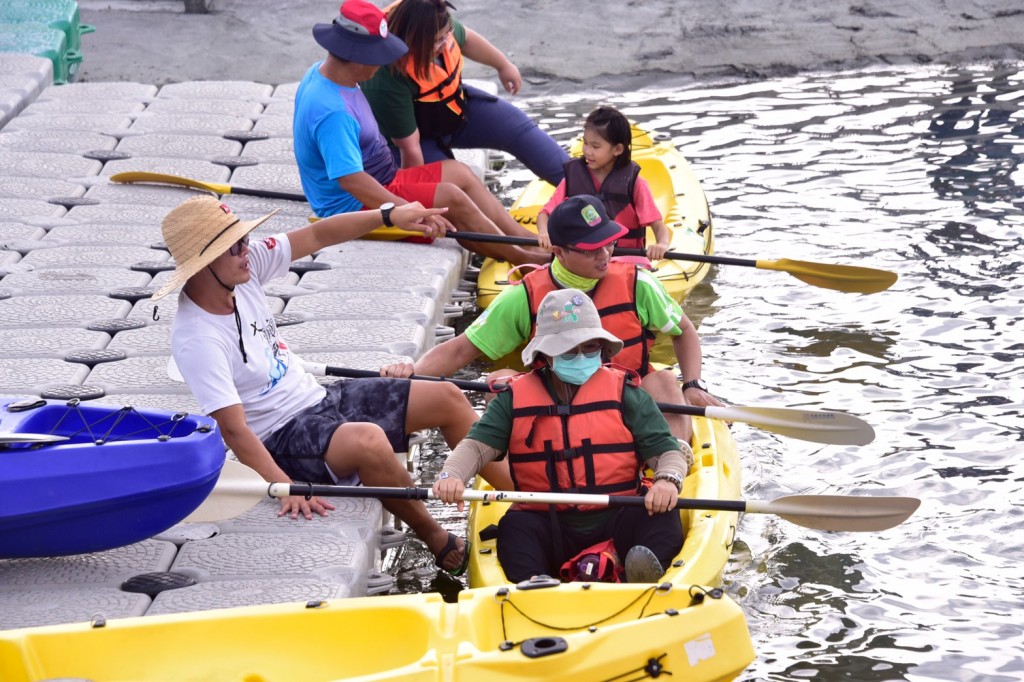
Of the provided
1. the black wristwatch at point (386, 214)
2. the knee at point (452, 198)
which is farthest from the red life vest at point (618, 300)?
the knee at point (452, 198)

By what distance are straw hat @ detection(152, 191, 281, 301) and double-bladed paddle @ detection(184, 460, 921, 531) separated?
0.59 meters

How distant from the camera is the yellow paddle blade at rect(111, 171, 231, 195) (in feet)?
23.3

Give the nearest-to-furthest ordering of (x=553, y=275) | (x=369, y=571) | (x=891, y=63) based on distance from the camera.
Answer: (x=369, y=571) → (x=553, y=275) → (x=891, y=63)

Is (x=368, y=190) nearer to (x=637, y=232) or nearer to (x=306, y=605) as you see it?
(x=637, y=232)

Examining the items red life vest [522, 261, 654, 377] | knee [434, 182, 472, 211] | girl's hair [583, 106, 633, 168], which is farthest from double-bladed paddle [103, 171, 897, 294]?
red life vest [522, 261, 654, 377]

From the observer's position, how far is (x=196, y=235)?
4152 millimetres

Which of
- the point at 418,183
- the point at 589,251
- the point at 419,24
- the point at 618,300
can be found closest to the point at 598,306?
the point at 618,300

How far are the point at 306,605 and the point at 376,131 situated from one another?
134 inches

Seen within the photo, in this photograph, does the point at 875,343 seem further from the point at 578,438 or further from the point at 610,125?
the point at 578,438

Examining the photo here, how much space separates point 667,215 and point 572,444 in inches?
139

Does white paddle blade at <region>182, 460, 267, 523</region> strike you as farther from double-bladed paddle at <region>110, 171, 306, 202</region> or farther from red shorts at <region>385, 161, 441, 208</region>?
double-bladed paddle at <region>110, 171, 306, 202</region>

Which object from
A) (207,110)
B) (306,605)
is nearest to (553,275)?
(306,605)

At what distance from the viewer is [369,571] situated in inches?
163

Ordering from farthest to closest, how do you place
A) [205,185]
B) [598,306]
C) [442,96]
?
[205,185] → [442,96] → [598,306]
